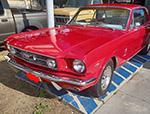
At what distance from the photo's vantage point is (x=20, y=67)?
3.57m

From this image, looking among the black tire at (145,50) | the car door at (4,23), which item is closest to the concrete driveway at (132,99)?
the black tire at (145,50)

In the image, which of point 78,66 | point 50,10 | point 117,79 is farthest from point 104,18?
point 78,66

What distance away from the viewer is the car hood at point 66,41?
3076 mm

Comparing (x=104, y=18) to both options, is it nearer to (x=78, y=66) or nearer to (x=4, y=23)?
(x=78, y=66)

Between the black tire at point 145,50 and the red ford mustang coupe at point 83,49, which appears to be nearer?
the red ford mustang coupe at point 83,49

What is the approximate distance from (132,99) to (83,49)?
5.01 ft

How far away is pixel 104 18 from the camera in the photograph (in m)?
4.57

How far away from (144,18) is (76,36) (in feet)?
8.76

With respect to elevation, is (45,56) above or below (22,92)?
above

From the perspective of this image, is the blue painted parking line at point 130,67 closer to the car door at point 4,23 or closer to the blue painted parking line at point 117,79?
the blue painted parking line at point 117,79

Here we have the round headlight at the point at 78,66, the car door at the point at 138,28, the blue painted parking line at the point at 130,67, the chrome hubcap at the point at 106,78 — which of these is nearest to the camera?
the round headlight at the point at 78,66

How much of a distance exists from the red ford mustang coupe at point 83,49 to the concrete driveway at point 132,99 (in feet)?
1.03

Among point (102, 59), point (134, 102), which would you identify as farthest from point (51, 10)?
point (134, 102)

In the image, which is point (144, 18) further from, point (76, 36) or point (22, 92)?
point (22, 92)
